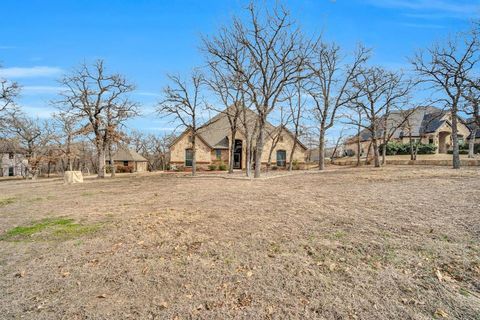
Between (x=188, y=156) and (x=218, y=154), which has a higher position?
(x=218, y=154)

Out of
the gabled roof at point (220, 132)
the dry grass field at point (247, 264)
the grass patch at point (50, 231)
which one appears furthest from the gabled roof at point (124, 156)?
the grass patch at point (50, 231)

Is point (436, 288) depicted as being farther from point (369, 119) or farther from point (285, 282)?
point (369, 119)

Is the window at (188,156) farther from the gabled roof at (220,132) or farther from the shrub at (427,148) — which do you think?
the shrub at (427,148)

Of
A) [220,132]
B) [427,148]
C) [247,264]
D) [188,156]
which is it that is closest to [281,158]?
[220,132]

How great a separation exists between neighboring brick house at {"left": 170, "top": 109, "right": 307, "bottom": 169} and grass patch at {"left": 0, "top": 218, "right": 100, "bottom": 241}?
93.6ft

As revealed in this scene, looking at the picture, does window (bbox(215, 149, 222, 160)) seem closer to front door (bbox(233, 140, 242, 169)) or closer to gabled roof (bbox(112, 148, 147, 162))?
front door (bbox(233, 140, 242, 169))

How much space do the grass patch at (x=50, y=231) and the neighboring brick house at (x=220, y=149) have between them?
28.5 metres

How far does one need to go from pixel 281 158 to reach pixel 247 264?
35013 millimetres

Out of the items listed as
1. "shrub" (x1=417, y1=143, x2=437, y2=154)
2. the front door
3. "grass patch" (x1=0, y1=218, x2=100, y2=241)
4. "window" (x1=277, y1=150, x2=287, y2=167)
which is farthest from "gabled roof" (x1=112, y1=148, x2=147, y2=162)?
"shrub" (x1=417, y1=143, x2=437, y2=154)

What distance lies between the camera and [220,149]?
37719 millimetres

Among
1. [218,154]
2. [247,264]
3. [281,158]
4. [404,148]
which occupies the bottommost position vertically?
[247,264]

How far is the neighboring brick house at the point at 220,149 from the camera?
37.4 m

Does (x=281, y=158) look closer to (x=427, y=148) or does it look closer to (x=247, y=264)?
(x=427, y=148)

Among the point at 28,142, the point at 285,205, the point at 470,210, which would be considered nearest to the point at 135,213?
the point at 285,205
